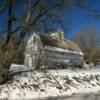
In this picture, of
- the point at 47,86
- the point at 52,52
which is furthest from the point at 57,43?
the point at 47,86

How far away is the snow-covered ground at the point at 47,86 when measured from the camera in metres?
11.1

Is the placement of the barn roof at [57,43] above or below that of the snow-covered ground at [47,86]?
above

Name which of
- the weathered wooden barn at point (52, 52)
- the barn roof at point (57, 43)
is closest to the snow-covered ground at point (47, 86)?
the weathered wooden barn at point (52, 52)

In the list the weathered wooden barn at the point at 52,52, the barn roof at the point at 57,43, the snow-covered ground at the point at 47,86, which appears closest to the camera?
the snow-covered ground at the point at 47,86

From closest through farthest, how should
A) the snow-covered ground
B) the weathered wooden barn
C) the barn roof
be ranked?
the snow-covered ground
the weathered wooden barn
the barn roof

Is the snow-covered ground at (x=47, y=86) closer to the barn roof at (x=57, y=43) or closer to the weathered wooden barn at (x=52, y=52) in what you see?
the weathered wooden barn at (x=52, y=52)

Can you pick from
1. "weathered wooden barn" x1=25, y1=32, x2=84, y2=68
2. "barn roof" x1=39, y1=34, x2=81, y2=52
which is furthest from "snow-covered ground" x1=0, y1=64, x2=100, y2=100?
"barn roof" x1=39, y1=34, x2=81, y2=52

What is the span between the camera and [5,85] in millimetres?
12211

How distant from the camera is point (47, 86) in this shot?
12617mm

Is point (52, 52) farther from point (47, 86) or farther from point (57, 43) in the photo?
point (47, 86)

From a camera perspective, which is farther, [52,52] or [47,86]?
[52,52]

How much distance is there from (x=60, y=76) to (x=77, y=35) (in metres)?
34.7

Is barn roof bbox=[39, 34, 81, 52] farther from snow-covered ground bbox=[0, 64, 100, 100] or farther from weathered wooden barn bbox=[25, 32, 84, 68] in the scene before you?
snow-covered ground bbox=[0, 64, 100, 100]

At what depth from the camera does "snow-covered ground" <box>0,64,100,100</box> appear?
11.1 m
